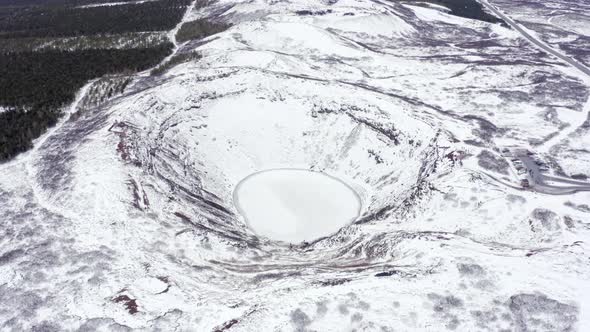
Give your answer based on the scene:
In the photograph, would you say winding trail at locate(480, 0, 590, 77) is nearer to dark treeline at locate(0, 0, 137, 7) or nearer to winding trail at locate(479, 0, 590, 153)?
winding trail at locate(479, 0, 590, 153)

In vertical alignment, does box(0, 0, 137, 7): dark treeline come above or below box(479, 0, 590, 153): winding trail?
above

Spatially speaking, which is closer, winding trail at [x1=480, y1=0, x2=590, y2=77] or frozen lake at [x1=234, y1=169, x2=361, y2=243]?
frozen lake at [x1=234, y1=169, x2=361, y2=243]

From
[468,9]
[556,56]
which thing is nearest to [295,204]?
[556,56]

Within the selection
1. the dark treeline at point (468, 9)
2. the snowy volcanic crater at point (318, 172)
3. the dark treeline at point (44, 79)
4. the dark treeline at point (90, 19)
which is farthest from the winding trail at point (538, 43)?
the dark treeline at point (90, 19)

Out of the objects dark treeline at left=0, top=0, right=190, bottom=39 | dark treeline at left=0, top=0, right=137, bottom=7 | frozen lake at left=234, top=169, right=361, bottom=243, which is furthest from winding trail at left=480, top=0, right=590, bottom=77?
dark treeline at left=0, top=0, right=137, bottom=7

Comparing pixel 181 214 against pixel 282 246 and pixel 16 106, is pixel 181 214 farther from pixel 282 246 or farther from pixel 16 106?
pixel 16 106

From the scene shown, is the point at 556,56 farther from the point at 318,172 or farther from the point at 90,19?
the point at 90,19
